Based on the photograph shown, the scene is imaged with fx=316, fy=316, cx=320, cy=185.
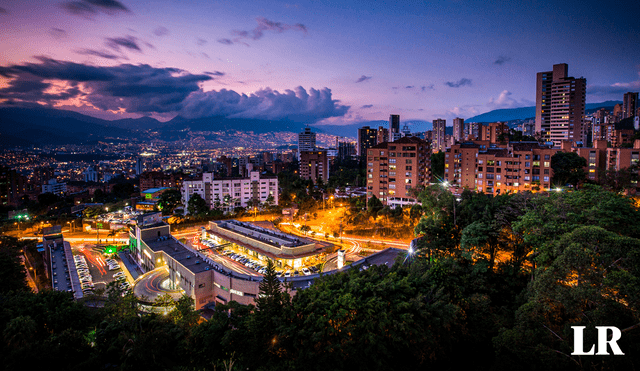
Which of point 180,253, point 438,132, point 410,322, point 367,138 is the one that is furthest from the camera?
point 367,138

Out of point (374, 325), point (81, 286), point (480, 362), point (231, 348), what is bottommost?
point (81, 286)

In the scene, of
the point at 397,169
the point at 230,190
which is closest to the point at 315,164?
the point at 230,190

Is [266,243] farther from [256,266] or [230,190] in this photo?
[230,190]

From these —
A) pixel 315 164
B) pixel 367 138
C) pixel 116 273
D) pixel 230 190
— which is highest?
pixel 367 138

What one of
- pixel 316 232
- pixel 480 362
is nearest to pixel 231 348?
pixel 480 362

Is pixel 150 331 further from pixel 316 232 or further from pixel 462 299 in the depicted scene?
pixel 316 232

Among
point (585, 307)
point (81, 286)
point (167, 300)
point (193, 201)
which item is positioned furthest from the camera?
point (193, 201)

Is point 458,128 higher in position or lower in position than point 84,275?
higher
